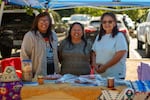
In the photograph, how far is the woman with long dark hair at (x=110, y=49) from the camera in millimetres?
5461

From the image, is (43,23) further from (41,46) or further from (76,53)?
(76,53)

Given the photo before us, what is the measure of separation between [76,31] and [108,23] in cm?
50

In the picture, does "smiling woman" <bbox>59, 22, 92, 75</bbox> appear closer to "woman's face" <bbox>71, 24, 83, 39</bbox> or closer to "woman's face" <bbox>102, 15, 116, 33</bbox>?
"woman's face" <bbox>71, 24, 83, 39</bbox>

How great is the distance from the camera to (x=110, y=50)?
551 centimetres

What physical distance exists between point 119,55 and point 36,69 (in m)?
1.21

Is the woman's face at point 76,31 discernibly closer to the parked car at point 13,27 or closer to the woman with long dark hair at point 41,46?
the woman with long dark hair at point 41,46

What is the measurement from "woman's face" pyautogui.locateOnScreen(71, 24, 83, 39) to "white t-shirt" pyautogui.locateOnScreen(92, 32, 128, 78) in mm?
263

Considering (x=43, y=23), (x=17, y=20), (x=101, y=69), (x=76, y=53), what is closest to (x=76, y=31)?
(x=76, y=53)

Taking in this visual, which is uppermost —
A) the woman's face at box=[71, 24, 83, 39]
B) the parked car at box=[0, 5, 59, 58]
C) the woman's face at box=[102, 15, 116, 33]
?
the woman's face at box=[102, 15, 116, 33]

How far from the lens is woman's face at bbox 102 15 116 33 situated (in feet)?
17.7

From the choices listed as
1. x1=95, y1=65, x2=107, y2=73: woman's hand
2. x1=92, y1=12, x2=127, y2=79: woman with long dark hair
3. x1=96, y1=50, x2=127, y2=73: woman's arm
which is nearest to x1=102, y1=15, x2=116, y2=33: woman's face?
x1=92, y1=12, x2=127, y2=79: woman with long dark hair

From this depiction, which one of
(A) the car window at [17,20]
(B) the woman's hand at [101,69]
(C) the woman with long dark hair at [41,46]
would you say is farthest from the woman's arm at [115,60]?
(A) the car window at [17,20]

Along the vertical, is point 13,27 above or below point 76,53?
below

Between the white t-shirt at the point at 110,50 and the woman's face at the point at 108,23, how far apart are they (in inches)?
4.7
